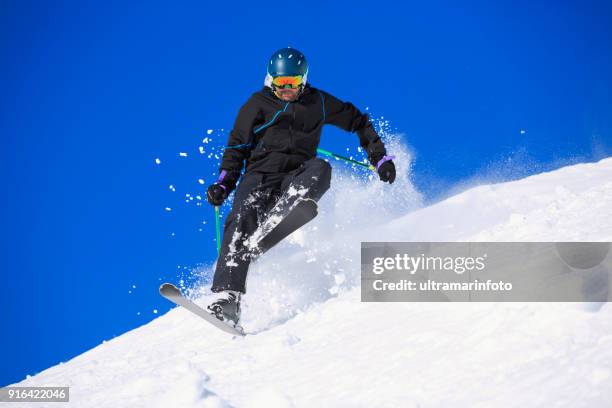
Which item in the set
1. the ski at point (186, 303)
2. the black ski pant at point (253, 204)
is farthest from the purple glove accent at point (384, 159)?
the ski at point (186, 303)

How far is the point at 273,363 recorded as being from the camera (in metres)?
3.15

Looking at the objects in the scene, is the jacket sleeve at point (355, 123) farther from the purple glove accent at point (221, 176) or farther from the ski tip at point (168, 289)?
the ski tip at point (168, 289)

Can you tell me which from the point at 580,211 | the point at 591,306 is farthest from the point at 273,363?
the point at 580,211

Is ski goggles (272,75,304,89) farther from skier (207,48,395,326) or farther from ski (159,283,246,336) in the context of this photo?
ski (159,283,246,336)

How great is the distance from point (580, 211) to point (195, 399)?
3.26m

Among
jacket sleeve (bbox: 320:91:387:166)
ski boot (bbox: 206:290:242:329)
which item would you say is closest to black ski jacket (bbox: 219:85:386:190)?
jacket sleeve (bbox: 320:91:387:166)

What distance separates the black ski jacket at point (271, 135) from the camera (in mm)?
4809

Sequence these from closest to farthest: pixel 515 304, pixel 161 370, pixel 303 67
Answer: pixel 515 304 < pixel 161 370 < pixel 303 67

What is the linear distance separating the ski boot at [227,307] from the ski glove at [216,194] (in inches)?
36.6

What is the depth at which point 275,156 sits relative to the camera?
4.77 m

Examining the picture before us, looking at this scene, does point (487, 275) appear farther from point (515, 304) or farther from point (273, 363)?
point (273, 363)

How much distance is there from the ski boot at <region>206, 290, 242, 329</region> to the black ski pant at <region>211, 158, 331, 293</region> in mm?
59

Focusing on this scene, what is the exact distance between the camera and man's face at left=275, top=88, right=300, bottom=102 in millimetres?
4873

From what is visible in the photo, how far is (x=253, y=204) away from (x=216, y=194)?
44 cm
